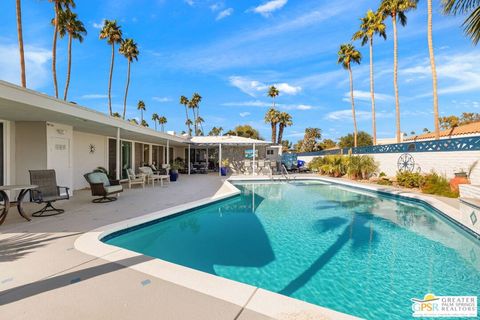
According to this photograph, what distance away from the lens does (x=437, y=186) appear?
9.45 m

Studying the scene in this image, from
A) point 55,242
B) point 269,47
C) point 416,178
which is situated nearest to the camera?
point 55,242

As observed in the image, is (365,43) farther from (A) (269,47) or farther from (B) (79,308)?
(B) (79,308)

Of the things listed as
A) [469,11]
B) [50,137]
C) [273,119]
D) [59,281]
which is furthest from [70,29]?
[469,11]

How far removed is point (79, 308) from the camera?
219 centimetres

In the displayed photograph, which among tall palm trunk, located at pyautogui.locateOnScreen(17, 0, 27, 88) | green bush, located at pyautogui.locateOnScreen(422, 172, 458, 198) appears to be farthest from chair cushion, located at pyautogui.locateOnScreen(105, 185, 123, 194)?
green bush, located at pyautogui.locateOnScreen(422, 172, 458, 198)

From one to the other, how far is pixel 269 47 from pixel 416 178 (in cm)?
1109

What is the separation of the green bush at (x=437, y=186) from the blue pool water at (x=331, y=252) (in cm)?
263

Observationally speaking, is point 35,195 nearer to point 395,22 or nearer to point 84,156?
point 84,156

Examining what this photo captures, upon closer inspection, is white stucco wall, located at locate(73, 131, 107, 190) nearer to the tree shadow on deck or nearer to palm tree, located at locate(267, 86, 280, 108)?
the tree shadow on deck

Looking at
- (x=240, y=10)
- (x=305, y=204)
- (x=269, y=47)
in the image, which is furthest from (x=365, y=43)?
(x=305, y=204)

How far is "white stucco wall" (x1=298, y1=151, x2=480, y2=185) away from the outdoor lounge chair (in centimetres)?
1351

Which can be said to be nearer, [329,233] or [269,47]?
[329,233]

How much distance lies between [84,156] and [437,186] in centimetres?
1505

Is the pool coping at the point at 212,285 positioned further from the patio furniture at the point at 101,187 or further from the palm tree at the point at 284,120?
the palm tree at the point at 284,120
